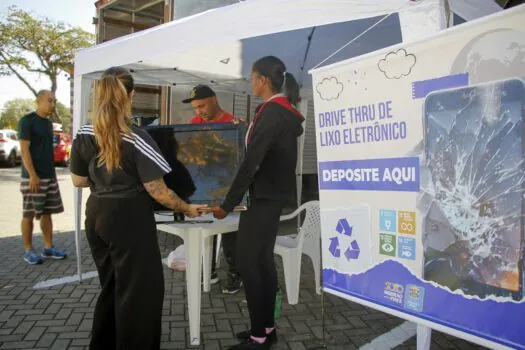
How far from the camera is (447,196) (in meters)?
1.94

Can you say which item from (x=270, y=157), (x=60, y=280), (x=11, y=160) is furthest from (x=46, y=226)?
(x=11, y=160)

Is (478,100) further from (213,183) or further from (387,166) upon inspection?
(213,183)

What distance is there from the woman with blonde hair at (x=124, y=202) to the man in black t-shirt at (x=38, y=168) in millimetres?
2459

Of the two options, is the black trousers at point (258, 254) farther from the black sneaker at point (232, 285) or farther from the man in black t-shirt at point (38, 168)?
the man in black t-shirt at point (38, 168)

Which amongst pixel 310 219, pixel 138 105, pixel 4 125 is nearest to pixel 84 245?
pixel 138 105

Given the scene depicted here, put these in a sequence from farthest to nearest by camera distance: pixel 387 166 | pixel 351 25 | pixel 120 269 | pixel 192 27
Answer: pixel 351 25 < pixel 192 27 < pixel 120 269 < pixel 387 166

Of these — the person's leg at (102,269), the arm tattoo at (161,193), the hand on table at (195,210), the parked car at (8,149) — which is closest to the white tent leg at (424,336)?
the hand on table at (195,210)

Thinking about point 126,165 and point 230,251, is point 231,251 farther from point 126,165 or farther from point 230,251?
point 126,165

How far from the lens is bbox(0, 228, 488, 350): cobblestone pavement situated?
9.95 ft

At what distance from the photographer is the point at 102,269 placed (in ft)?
8.16

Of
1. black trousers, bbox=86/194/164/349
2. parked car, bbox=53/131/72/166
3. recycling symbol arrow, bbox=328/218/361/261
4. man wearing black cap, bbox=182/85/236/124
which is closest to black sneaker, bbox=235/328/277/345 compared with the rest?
black trousers, bbox=86/194/164/349

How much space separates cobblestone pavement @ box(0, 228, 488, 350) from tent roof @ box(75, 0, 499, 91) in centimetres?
213

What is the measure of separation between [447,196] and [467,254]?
0.89 feet

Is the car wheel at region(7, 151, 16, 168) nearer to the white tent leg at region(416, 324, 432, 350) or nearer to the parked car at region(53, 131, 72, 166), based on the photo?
the parked car at region(53, 131, 72, 166)
